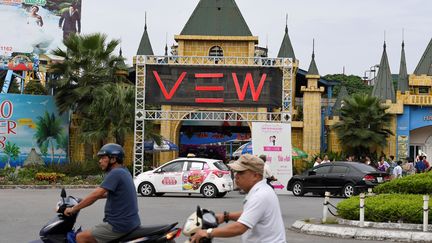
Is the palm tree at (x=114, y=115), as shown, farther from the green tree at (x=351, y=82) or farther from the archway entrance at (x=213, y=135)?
the green tree at (x=351, y=82)

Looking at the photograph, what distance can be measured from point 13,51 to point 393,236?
2485 inches

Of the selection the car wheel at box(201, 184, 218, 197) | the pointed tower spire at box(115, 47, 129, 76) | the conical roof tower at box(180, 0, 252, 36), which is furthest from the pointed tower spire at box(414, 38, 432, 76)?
the car wheel at box(201, 184, 218, 197)

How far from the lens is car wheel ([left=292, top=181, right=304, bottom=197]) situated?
95.3 feet

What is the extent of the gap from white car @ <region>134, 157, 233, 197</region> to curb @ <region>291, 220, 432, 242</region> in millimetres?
10794

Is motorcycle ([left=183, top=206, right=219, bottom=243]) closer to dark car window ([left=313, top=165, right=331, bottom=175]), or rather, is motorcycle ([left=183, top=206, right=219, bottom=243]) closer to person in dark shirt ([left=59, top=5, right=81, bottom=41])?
dark car window ([left=313, top=165, right=331, bottom=175])

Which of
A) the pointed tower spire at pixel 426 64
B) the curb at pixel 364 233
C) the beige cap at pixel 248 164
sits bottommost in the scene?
the curb at pixel 364 233

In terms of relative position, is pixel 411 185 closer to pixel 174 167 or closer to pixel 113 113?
pixel 174 167

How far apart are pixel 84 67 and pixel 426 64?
2402 centimetres

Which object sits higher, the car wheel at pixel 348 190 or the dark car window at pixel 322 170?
→ the dark car window at pixel 322 170

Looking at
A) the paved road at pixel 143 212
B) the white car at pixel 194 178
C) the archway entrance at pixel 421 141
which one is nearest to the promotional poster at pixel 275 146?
the paved road at pixel 143 212

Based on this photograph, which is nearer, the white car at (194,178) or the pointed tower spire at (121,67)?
the white car at (194,178)

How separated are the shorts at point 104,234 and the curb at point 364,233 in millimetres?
7766

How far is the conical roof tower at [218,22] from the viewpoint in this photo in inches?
1858

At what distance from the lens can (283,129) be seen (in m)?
25.7
